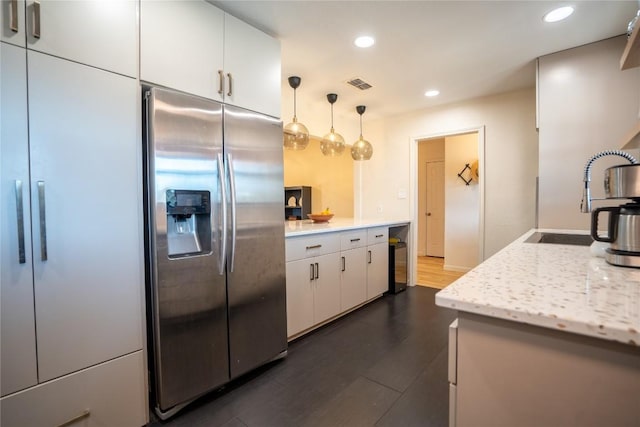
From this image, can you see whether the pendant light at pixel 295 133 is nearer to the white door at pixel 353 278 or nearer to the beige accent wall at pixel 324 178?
the white door at pixel 353 278

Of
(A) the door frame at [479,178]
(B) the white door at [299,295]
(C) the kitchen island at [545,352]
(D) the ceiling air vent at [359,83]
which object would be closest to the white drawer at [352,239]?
(B) the white door at [299,295]

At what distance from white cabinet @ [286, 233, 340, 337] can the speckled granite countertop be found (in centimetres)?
145

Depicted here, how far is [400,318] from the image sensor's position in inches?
113

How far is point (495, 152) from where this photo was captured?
3.40 m

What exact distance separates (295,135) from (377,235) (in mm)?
1433

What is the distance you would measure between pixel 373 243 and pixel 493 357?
2.56 m

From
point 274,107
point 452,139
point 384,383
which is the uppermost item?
point 452,139

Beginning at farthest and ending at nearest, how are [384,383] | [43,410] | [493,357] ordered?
[384,383]
[43,410]
[493,357]

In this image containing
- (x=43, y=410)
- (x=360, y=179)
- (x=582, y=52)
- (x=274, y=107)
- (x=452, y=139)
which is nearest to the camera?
(x=43, y=410)

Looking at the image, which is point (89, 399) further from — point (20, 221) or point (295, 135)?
point (295, 135)

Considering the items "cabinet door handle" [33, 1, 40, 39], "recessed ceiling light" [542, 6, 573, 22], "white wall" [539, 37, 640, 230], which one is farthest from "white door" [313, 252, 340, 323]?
"recessed ceiling light" [542, 6, 573, 22]

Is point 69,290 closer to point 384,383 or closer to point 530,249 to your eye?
point 384,383

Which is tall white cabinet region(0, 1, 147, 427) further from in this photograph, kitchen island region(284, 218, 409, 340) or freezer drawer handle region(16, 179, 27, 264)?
kitchen island region(284, 218, 409, 340)

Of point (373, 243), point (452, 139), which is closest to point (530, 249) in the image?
point (373, 243)
